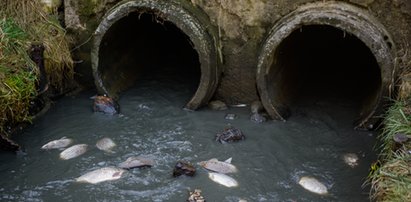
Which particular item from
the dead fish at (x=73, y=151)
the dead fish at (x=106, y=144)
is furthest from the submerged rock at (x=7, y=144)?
the dead fish at (x=106, y=144)

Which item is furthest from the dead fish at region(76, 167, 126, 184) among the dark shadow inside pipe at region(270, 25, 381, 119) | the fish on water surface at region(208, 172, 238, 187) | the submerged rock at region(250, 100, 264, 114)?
the dark shadow inside pipe at region(270, 25, 381, 119)

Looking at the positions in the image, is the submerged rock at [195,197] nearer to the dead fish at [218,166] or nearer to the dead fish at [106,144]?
the dead fish at [218,166]

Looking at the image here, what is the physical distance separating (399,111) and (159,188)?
2093mm

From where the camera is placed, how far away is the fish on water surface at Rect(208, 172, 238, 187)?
4.09m

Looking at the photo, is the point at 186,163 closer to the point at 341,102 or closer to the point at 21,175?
the point at 21,175

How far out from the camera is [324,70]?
243 inches

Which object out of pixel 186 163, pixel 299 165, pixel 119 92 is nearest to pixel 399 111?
pixel 299 165

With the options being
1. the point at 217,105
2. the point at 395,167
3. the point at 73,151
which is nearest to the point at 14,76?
the point at 73,151

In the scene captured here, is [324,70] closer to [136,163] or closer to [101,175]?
[136,163]

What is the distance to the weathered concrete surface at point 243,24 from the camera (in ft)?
15.9

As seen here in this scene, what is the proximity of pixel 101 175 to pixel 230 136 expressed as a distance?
51.4 inches

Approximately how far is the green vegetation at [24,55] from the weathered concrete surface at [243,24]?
11.7 inches

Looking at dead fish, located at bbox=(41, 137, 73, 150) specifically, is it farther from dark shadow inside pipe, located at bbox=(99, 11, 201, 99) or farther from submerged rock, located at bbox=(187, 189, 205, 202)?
submerged rock, located at bbox=(187, 189, 205, 202)

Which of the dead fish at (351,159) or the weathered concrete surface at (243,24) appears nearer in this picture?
the dead fish at (351,159)
